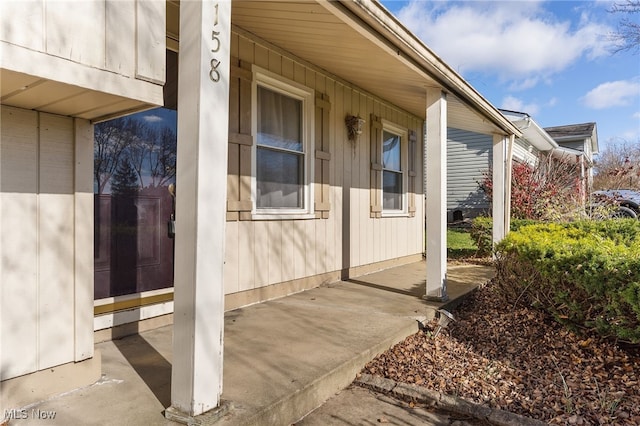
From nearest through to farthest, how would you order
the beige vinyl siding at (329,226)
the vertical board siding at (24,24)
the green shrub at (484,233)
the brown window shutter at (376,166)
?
the vertical board siding at (24,24)
the beige vinyl siding at (329,226)
the brown window shutter at (376,166)
the green shrub at (484,233)

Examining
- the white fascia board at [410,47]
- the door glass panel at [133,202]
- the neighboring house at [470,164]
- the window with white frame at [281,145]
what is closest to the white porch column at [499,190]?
the white fascia board at [410,47]

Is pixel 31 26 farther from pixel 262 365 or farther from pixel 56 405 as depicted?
pixel 262 365

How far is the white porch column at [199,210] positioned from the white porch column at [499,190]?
5.82 m

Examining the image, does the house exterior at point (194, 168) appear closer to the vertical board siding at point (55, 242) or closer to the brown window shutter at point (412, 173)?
the vertical board siding at point (55, 242)

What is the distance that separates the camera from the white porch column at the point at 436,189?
176 inches

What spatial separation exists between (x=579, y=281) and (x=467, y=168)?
11390mm

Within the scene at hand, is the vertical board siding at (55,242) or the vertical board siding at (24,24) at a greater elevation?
the vertical board siding at (24,24)

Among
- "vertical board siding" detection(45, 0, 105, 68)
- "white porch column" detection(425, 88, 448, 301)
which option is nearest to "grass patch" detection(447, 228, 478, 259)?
"white porch column" detection(425, 88, 448, 301)

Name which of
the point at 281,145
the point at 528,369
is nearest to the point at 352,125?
the point at 281,145

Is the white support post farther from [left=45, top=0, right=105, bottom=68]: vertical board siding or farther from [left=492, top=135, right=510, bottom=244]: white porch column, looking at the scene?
[left=45, top=0, right=105, bottom=68]: vertical board siding

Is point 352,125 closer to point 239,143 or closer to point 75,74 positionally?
point 239,143

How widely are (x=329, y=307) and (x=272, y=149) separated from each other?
1.78m

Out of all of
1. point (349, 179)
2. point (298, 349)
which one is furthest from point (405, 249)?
point (298, 349)

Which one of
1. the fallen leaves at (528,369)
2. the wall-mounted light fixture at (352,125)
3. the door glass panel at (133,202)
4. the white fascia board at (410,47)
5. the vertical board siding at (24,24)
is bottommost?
the fallen leaves at (528,369)
